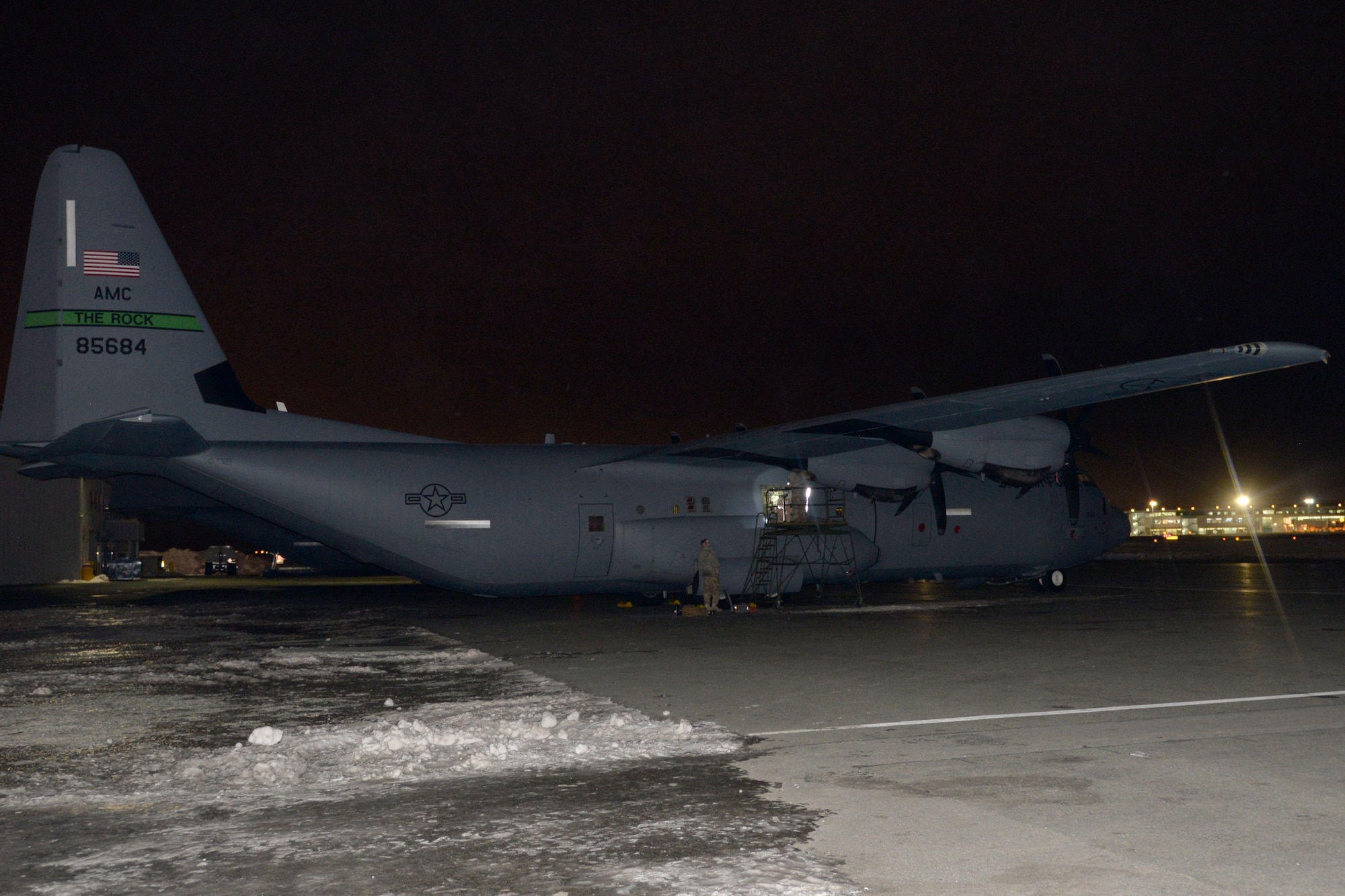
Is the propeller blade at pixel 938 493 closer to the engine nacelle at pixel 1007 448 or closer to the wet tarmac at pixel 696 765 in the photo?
the engine nacelle at pixel 1007 448

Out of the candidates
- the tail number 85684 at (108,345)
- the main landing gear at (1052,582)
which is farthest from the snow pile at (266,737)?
the main landing gear at (1052,582)

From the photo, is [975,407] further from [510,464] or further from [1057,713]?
[1057,713]

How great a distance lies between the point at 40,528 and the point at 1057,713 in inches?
1563

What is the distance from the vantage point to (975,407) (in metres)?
19.5

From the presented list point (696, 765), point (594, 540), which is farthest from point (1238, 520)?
point (696, 765)

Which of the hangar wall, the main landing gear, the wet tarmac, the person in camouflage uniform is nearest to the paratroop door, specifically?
the main landing gear

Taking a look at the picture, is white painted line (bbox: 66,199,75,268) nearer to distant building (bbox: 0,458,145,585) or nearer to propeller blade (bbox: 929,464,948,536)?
propeller blade (bbox: 929,464,948,536)

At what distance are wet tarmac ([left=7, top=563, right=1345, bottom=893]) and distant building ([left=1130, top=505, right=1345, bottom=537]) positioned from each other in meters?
160

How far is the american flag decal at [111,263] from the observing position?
1684cm

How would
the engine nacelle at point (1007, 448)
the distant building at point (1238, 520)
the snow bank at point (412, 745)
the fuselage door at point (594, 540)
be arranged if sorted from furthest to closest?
1. the distant building at point (1238, 520)
2. the engine nacelle at point (1007, 448)
3. the fuselage door at point (594, 540)
4. the snow bank at point (412, 745)

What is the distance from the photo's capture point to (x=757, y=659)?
44.5 feet

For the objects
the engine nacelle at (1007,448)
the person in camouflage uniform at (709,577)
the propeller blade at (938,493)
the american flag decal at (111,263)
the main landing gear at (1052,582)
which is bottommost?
the main landing gear at (1052,582)

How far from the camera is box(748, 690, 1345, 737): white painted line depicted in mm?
8906

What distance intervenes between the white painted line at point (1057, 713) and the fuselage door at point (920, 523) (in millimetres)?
13123
